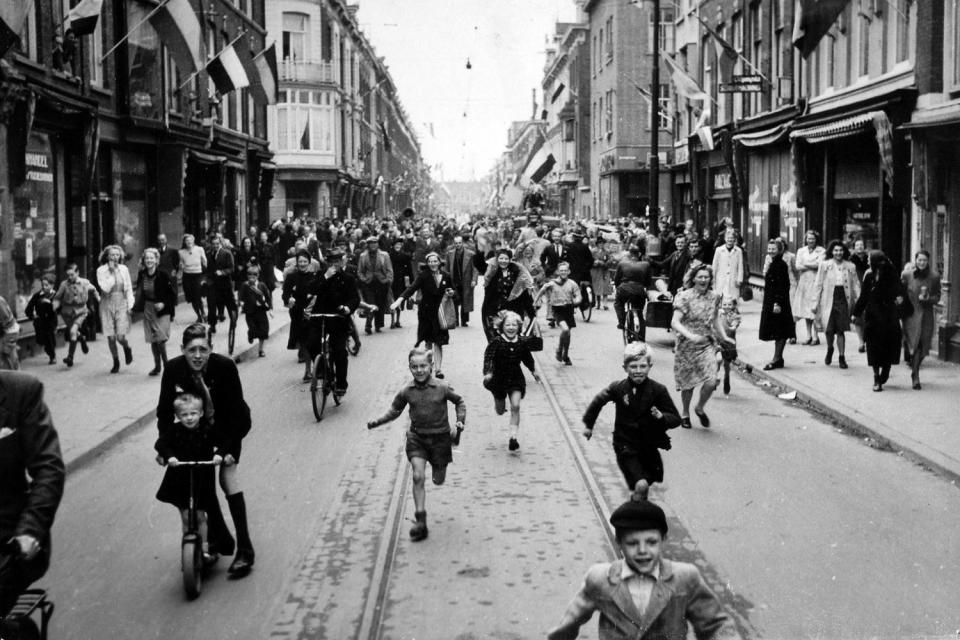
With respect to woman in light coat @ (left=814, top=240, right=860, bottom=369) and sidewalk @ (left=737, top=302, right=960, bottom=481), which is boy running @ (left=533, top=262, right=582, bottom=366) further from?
woman in light coat @ (left=814, top=240, right=860, bottom=369)

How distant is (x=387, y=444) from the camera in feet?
38.4

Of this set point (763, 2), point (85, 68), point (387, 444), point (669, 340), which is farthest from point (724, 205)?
point (387, 444)

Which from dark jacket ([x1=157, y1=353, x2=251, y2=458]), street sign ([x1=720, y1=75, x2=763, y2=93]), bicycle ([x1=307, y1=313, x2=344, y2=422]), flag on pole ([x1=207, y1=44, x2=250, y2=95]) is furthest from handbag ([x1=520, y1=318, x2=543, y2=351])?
street sign ([x1=720, y1=75, x2=763, y2=93])

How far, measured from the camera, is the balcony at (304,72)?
5612cm

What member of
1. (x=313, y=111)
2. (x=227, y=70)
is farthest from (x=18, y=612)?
(x=313, y=111)

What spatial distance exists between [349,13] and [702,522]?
62012 mm

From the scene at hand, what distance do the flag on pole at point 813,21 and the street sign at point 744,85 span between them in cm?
718

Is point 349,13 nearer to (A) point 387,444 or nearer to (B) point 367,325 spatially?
(B) point 367,325

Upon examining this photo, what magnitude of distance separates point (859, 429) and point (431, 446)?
567 cm

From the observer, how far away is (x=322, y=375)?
43.8ft

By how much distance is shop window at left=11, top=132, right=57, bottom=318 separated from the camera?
728 inches

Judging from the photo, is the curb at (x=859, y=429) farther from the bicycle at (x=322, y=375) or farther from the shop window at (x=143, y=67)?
the shop window at (x=143, y=67)

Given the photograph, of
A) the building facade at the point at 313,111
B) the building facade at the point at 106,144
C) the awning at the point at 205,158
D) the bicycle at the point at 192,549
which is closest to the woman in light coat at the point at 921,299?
the bicycle at the point at 192,549

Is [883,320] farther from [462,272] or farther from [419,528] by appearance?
[462,272]
